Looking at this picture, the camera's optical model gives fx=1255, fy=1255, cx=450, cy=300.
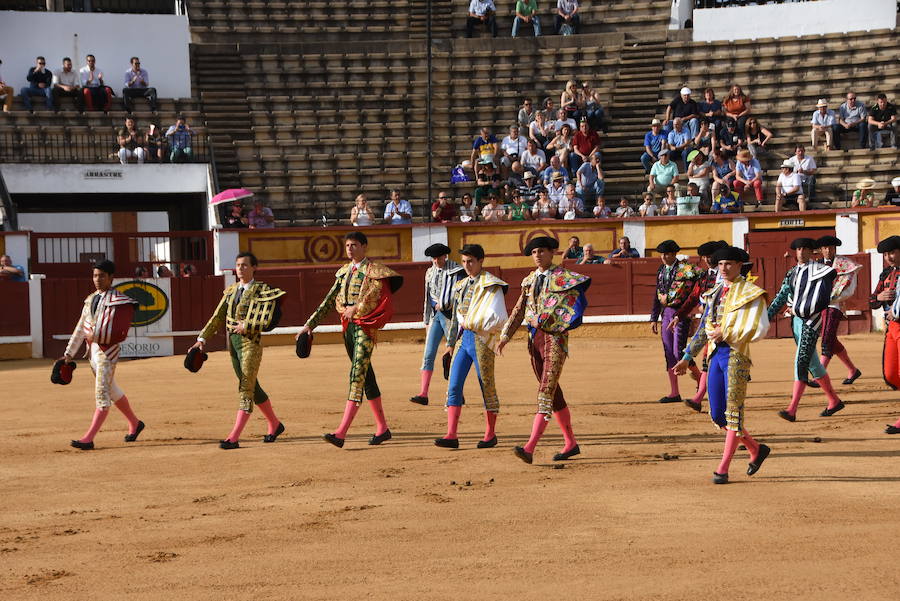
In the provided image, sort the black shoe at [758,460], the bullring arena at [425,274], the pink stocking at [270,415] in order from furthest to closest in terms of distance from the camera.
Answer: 1. the pink stocking at [270,415]
2. the black shoe at [758,460]
3. the bullring arena at [425,274]

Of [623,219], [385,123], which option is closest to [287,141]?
[385,123]

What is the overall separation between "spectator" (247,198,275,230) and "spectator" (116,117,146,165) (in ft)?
9.32

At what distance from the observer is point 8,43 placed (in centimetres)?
2336

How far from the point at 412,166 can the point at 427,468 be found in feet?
47.6

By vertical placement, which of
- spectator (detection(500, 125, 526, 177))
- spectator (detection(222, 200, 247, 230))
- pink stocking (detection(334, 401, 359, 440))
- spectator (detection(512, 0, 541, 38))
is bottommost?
pink stocking (detection(334, 401, 359, 440))

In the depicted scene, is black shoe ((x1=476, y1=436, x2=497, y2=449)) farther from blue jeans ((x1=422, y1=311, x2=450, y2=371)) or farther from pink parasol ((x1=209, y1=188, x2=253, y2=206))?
pink parasol ((x1=209, y1=188, x2=253, y2=206))

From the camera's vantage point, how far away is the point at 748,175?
64.0 feet

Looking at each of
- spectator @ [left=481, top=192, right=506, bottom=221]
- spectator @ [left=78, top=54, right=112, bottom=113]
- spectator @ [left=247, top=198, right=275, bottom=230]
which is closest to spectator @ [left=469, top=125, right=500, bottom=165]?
spectator @ [left=481, top=192, right=506, bottom=221]

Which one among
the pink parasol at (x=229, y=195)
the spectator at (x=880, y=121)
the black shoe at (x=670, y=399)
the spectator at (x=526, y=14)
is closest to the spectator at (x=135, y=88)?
the pink parasol at (x=229, y=195)

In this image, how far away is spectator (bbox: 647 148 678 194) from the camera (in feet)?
65.9

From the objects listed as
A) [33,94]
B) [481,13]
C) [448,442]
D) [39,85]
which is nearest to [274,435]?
[448,442]

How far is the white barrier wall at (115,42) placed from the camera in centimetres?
2358

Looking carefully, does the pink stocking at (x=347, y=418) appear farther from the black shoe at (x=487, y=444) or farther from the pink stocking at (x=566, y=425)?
the pink stocking at (x=566, y=425)

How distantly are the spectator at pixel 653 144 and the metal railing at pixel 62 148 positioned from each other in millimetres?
7445
